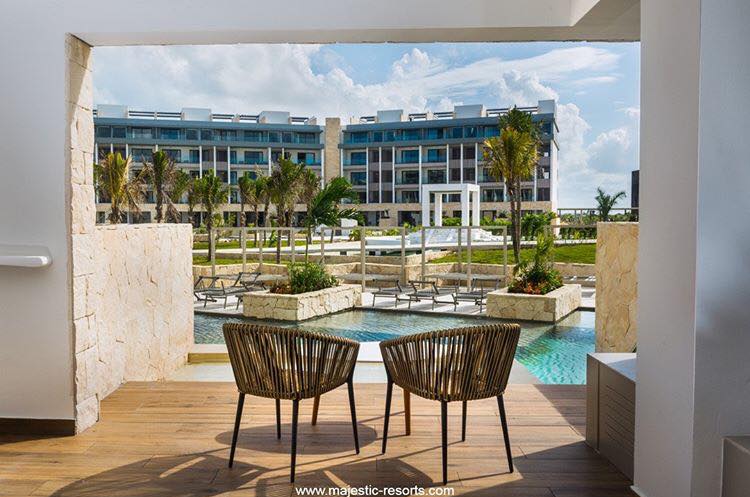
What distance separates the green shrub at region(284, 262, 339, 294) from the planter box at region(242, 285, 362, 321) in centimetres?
27

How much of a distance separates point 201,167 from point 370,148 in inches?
529

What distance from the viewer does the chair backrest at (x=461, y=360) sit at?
3.08 m

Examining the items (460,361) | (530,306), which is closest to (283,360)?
(460,361)

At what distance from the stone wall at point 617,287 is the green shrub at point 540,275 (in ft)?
11.3

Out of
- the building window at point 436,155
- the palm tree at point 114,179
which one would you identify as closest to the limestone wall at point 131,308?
the palm tree at point 114,179

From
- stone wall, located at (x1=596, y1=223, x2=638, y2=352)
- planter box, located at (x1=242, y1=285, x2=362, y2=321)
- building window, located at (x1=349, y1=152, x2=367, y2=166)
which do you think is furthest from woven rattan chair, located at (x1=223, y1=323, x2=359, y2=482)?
building window, located at (x1=349, y1=152, x2=367, y2=166)

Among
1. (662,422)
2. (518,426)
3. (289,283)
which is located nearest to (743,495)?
(662,422)

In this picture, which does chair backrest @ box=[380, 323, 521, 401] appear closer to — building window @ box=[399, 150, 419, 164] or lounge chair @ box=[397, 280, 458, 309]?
lounge chair @ box=[397, 280, 458, 309]

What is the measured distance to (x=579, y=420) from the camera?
3975 millimetres

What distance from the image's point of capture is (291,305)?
35.3 feet

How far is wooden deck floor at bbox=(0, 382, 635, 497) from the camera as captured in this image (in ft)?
9.92

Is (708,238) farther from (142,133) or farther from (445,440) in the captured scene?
(142,133)

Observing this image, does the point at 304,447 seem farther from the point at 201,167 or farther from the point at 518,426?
the point at 201,167

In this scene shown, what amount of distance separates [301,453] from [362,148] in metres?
51.0
